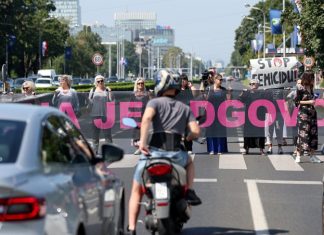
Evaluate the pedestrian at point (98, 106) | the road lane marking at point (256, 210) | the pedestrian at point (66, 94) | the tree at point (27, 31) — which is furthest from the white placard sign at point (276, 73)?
the tree at point (27, 31)

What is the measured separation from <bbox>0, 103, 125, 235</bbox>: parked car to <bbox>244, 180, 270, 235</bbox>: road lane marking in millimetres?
3056

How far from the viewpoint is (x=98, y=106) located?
2172 cm

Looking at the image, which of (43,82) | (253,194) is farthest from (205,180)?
(43,82)

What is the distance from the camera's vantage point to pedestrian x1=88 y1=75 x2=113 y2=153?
2141 centimetres

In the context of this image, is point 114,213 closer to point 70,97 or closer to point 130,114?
point 70,97

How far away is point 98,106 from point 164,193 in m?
13.2

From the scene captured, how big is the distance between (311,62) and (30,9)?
46.6 m

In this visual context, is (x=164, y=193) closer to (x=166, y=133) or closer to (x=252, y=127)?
(x=166, y=133)

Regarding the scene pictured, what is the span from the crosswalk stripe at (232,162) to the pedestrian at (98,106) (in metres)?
2.90

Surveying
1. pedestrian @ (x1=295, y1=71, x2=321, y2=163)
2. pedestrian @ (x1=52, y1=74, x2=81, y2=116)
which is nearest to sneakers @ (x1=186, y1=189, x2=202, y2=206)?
pedestrian @ (x1=295, y1=71, x2=321, y2=163)

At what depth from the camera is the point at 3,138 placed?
6.36 m

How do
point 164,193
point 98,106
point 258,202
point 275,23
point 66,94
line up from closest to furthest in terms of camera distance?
point 164,193, point 258,202, point 66,94, point 98,106, point 275,23

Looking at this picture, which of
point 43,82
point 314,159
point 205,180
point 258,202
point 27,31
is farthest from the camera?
point 27,31

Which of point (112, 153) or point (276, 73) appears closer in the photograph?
point (112, 153)
